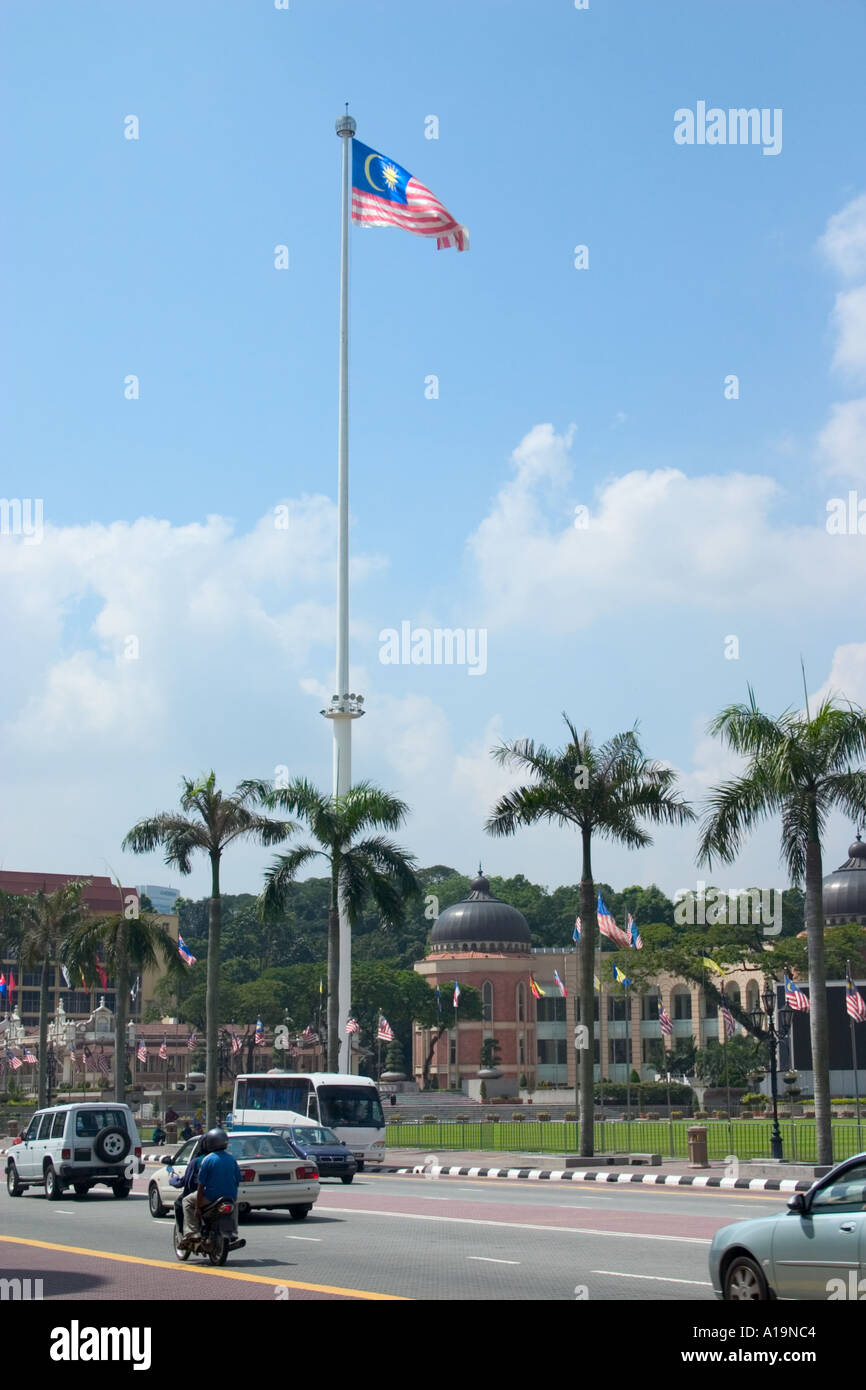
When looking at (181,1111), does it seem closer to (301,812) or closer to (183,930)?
(301,812)

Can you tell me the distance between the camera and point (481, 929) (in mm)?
126000

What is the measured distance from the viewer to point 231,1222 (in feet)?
53.3

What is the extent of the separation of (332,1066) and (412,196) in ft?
88.2

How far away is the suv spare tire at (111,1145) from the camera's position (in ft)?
95.6

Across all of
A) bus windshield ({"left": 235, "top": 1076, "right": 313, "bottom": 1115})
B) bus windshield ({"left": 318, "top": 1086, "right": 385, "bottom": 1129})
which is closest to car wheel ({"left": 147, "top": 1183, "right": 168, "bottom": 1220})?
bus windshield ({"left": 318, "top": 1086, "right": 385, "bottom": 1129})

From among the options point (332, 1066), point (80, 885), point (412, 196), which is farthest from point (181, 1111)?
point (412, 196)

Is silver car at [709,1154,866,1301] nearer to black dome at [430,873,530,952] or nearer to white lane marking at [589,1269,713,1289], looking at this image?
white lane marking at [589,1269,713,1289]

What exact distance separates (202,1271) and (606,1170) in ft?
68.1

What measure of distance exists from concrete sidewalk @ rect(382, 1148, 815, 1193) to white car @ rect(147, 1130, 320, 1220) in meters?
10.4

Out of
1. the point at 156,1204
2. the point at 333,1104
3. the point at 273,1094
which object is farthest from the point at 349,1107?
the point at 156,1204

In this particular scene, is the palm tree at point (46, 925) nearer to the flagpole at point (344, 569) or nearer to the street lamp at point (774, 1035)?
the flagpole at point (344, 569)

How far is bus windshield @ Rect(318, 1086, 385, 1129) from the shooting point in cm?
3947

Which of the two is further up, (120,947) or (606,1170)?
(120,947)

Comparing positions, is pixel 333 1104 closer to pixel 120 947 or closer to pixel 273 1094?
pixel 273 1094
